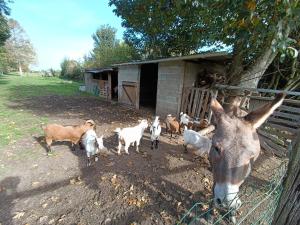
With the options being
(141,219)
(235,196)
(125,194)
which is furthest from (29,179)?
(235,196)

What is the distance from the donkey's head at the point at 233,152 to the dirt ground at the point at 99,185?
5.30 ft

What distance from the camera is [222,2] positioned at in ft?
13.9

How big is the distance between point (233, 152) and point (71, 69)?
48.1 meters

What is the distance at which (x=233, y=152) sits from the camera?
2400mm

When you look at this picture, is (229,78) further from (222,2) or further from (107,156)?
(107,156)

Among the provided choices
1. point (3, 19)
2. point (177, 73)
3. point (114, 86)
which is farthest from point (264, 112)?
point (3, 19)

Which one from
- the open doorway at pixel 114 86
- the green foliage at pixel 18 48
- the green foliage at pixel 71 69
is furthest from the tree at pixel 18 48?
the open doorway at pixel 114 86

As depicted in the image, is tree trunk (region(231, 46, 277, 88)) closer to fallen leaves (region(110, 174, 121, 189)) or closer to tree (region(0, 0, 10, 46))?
fallen leaves (region(110, 174, 121, 189))

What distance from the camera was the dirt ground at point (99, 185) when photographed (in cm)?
358

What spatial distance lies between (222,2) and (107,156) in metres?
5.09

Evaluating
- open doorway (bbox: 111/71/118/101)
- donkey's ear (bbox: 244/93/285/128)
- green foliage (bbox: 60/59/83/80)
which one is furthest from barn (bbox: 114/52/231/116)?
green foliage (bbox: 60/59/83/80)

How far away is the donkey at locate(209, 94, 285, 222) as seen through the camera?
2354 millimetres

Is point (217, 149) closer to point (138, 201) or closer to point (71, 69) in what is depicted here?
point (138, 201)

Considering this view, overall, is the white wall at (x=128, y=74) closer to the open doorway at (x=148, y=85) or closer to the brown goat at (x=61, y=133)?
the open doorway at (x=148, y=85)
